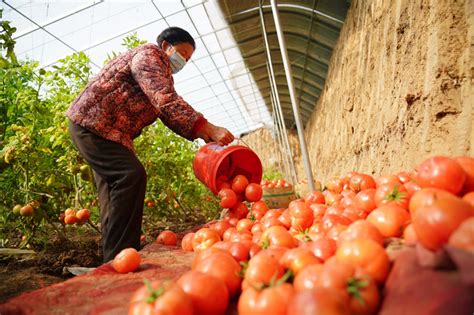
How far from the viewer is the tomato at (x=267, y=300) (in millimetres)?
1013

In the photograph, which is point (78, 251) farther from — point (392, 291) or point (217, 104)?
point (217, 104)

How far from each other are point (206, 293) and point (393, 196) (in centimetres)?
118

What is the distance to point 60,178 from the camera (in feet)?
13.6

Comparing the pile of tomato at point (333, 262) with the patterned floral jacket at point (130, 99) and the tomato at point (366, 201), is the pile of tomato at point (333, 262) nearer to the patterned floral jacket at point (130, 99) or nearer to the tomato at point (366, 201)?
the tomato at point (366, 201)

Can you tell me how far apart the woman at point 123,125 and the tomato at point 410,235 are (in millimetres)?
1772

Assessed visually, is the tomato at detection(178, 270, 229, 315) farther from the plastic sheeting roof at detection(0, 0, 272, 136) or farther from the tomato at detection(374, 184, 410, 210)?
the plastic sheeting roof at detection(0, 0, 272, 136)

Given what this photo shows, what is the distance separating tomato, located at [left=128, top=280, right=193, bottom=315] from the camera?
41.9 inches

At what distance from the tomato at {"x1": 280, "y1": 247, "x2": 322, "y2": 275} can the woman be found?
160cm

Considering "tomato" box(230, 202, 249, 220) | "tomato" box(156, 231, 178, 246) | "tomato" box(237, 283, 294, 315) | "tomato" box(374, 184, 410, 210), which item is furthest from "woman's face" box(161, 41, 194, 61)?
"tomato" box(237, 283, 294, 315)

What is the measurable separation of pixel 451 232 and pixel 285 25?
30.4 ft

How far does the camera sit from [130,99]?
290cm

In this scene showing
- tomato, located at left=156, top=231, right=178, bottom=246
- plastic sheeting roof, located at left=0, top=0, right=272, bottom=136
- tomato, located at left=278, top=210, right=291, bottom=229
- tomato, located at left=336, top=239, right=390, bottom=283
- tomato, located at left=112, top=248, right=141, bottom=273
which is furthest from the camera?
plastic sheeting roof, located at left=0, top=0, right=272, bottom=136

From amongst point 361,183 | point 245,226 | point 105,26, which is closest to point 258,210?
point 245,226

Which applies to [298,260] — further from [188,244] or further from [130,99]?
[130,99]
